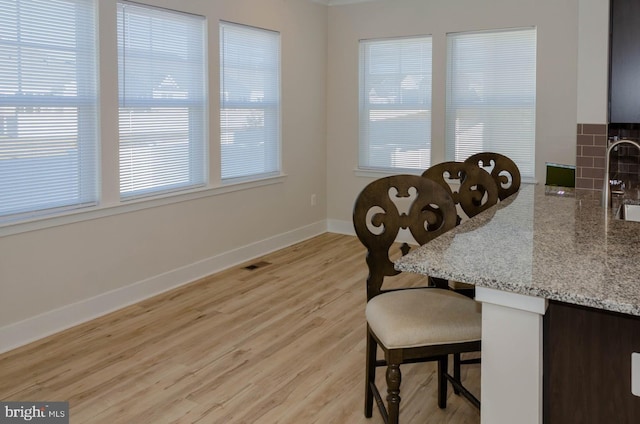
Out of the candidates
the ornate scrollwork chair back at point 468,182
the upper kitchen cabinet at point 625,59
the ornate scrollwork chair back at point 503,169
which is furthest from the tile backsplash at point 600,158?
the ornate scrollwork chair back at point 468,182

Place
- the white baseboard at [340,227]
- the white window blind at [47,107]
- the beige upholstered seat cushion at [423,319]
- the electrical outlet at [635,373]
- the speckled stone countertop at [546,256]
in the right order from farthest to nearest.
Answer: the white baseboard at [340,227], the white window blind at [47,107], the beige upholstered seat cushion at [423,319], the electrical outlet at [635,373], the speckled stone countertop at [546,256]

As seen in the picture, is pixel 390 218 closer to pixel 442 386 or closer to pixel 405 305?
pixel 405 305

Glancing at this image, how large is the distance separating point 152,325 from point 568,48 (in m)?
4.03

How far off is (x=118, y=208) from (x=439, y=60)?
333 centimetres

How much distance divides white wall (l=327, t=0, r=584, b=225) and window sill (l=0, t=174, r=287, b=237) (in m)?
1.31

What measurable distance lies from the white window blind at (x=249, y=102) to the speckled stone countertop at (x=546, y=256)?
9.43 feet

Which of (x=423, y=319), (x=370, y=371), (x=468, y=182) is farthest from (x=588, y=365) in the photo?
(x=468, y=182)

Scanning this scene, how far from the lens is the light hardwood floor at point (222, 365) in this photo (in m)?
2.57

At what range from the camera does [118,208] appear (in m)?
3.82

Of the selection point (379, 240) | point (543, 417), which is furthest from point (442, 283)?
point (543, 417)

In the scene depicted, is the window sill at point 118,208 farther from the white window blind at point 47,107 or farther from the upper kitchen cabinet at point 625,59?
the upper kitchen cabinet at point 625,59

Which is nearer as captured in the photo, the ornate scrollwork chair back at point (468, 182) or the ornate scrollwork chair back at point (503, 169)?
the ornate scrollwork chair back at point (468, 182)

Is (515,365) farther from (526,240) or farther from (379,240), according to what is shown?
(379,240)

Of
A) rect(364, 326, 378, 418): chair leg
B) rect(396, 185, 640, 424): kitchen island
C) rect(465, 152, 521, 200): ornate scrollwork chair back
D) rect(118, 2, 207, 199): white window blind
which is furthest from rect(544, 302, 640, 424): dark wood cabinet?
rect(118, 2, 207, 199): white window blind
